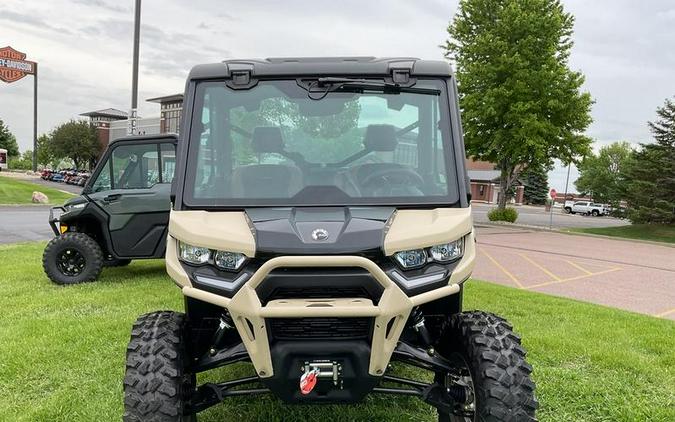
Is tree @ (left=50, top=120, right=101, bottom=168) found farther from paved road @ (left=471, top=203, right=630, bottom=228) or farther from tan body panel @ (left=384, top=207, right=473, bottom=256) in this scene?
tan body panel @ (left=384, top=207, right=473, bottom=256)

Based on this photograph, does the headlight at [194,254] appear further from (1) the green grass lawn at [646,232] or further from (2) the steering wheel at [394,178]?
(1) the green grass lawn at [646,232]

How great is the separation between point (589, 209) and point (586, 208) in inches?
19.6

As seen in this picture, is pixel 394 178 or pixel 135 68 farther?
pixel 135 68

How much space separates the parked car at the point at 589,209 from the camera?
196 ft

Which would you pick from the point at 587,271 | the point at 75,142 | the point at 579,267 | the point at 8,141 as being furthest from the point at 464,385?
the point at 8,141

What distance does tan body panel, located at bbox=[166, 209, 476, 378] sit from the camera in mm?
2607

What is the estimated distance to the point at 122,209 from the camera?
8.00 m

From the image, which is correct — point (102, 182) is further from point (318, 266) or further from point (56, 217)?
point (318, 266)

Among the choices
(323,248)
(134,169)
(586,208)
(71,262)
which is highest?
(134,169)

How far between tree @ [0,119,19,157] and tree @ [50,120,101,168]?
1410 cm

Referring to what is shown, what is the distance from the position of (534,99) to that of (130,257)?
22.6 metres

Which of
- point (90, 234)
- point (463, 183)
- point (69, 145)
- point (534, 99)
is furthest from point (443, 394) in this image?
point (69, 145)

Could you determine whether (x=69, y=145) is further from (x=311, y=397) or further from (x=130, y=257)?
(x=311, y=397)

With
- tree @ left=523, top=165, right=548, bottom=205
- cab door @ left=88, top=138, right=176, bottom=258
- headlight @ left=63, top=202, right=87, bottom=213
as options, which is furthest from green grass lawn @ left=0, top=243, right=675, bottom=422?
tree @ left=523, top=165, right=548, bottom=205
